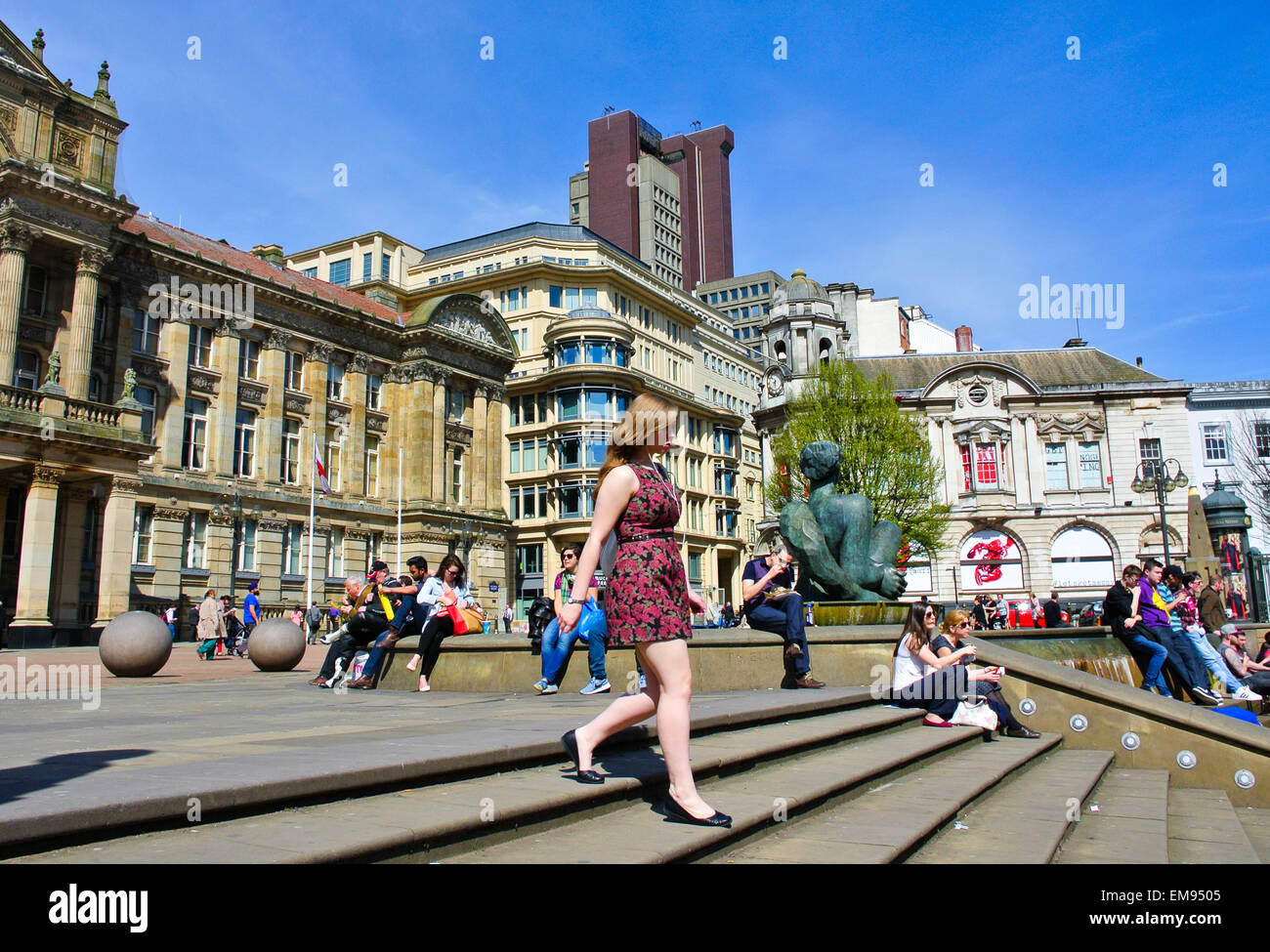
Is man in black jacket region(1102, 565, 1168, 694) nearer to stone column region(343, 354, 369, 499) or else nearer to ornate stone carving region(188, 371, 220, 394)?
ornate stone carving region(188, 371, 220, 394)

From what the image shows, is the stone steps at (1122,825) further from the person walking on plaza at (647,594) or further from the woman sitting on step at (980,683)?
the person walking on plaza at (647,594)

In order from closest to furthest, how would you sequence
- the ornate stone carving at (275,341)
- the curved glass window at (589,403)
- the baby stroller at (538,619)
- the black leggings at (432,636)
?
the baby stroller at (538,619), the black leggings at (432,636), the ornate stone carving at (275,341), the curved glass window at (589,403)

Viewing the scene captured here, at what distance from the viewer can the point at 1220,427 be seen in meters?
50.1

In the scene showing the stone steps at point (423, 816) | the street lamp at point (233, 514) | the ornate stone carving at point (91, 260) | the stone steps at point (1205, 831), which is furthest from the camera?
the street lamp at point (233, 514)

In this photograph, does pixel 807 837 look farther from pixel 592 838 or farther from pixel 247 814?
pixel 247 814

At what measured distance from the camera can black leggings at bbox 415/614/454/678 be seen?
11055mm

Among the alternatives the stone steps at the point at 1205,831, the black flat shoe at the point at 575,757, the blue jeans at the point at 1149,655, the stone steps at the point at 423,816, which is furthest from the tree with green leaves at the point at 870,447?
the black flat shoe at the point at 575,757

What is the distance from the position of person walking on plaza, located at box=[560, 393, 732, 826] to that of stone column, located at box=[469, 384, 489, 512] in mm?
48421

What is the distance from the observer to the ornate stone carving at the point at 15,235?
101 ft

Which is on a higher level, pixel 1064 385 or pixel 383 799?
pixel 1064 385

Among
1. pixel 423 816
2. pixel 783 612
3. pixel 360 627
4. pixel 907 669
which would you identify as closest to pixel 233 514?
pixel 360 627

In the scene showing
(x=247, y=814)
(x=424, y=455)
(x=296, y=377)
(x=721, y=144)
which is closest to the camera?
(x=247, y=814)
